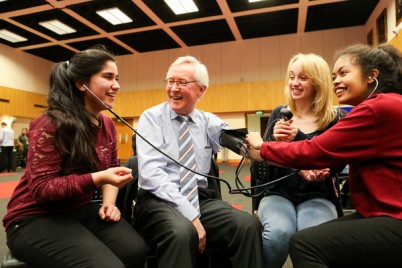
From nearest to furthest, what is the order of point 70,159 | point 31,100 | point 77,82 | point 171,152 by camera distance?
point 70,159 → point 77,82 → point 171,152 → point 31,100

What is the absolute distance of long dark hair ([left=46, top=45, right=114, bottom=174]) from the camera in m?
1.21

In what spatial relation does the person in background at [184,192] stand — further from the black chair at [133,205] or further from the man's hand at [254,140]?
the man's hand at [254,140]

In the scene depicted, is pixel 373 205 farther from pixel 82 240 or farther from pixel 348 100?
pixel 82 240

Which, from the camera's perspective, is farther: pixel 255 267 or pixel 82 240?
pixel 255 267

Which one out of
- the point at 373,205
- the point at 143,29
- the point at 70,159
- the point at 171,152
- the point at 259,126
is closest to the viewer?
the point at 373,205

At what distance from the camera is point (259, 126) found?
40.7 feet

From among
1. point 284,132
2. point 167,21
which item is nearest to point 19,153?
point 167,21

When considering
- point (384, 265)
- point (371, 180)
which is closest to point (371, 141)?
point (371, 180)

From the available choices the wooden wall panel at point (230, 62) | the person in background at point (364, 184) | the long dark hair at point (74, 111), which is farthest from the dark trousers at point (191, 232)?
the wooden wall panel at point (230, 62)

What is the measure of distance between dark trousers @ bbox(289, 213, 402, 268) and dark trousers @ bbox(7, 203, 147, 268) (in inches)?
26.6

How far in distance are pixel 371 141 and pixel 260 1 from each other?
7.00 m

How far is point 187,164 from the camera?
153 cm

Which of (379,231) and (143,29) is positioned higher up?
(143,29)

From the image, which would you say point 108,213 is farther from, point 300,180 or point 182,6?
point 182,6
